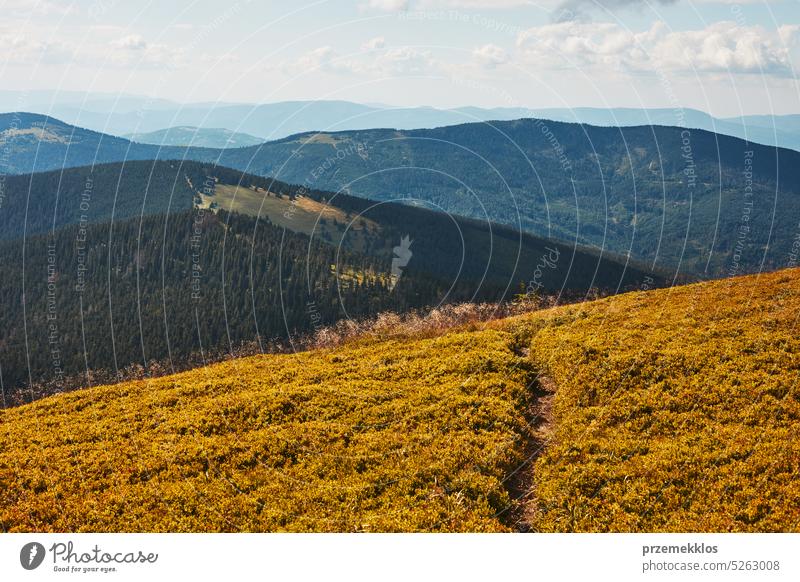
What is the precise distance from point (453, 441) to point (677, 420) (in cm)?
963

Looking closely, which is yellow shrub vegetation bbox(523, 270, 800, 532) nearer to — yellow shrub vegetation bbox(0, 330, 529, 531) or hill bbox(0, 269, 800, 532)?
hill bbox(0, 269, 800, 532)

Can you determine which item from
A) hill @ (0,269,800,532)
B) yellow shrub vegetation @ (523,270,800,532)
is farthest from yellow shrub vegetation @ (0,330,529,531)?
yellow shrub vegetation @ (523,270,800,532)

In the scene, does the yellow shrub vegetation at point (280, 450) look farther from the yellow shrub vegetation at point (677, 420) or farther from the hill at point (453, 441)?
the yellow shrub vegetation at point (677, 420)

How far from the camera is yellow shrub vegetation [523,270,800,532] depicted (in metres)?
17.8

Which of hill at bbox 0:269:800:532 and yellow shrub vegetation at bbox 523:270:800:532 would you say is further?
hill at bbox 0:269:800:532

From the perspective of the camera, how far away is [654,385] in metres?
26.8

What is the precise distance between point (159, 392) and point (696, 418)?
28.2 m

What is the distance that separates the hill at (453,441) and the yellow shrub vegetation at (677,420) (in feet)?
0.29

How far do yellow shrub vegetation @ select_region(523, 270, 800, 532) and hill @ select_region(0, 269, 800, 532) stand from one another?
87mm

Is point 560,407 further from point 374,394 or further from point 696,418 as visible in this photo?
point 374,394

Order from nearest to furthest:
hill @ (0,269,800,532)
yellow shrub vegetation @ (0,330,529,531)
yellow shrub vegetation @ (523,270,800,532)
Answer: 1. yellow shrub vegetation @ (523,270,800,532)
2. hill @ (0,269,800,532)
3. yellow shrub vegetation @ (0,330,529,531)

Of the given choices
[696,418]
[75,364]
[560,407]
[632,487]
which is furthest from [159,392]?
[75,364]

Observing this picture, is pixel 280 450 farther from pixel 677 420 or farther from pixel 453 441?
pixel 677 420

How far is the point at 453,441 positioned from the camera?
23219 millimetres
